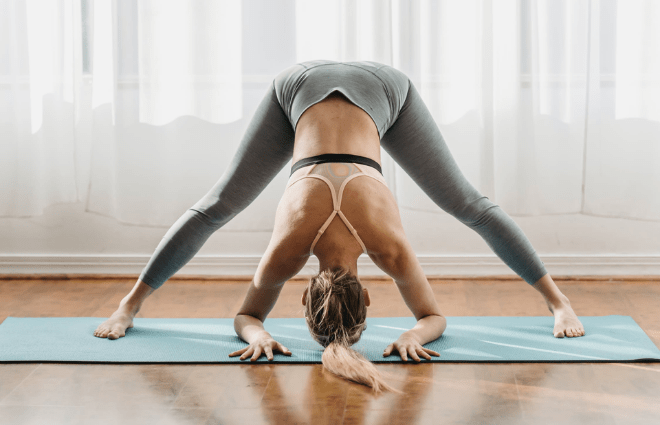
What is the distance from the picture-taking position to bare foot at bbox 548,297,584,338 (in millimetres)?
2342

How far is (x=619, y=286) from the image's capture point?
308 cm

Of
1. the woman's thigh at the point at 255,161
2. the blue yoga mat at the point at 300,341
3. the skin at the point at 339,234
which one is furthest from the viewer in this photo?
the woman's thigh at the point at 255,161

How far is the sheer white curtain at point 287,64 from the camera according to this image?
308 cm

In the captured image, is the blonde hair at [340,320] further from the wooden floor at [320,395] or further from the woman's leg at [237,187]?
the woman's leg at [237,187]

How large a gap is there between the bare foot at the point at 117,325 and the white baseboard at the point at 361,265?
89 centimetres

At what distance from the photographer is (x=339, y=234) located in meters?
2.05

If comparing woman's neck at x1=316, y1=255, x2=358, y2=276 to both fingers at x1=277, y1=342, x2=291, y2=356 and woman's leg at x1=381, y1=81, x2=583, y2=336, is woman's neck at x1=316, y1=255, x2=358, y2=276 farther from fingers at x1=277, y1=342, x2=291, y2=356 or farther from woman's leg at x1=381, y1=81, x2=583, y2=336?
woman's leg at x1=381, y1=81, x2=583, y2=336

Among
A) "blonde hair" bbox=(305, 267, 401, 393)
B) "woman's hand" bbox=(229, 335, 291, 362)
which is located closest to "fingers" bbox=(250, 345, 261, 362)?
"woman's hand" bbox=(229, 335, 291, 362)

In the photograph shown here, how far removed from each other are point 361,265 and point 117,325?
128 cm

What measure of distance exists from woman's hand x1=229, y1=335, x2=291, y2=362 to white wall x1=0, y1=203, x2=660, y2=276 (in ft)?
3.76

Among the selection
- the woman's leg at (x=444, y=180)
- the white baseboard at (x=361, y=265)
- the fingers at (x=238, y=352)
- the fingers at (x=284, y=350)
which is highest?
the woman's leg at (x=444, y=180)

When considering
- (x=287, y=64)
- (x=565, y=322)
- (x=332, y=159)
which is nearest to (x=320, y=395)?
(x=332, y=159)

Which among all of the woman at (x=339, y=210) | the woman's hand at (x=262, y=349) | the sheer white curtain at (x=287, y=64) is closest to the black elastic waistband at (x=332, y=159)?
the woman at (x=339, y=210)

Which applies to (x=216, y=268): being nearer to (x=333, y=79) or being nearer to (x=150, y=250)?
(x=150, y=250)
